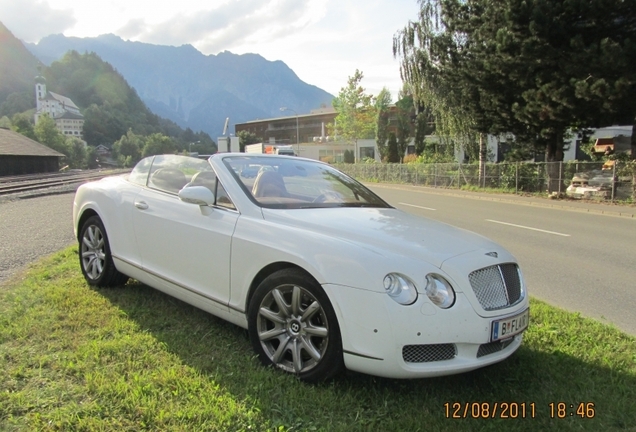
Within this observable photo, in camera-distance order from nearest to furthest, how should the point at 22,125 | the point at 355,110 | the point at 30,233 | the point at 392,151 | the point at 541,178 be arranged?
the point at 30,233 → the point at 541,178 → the point at 392,151 → the point at 355,110 → the point at 22,125

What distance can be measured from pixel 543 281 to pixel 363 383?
4113 millimetres

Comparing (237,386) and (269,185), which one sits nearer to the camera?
(237,386)

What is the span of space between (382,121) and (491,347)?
56.3m

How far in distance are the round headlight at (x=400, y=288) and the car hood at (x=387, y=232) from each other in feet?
0.62

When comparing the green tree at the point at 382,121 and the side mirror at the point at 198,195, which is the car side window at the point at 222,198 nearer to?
the side mirror at the point at 198,195

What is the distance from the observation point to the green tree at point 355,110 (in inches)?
2579

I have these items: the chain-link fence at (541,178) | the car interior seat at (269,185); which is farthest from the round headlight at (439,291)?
the chain-link fence at (541,178)

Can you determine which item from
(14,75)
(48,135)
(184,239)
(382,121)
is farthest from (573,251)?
(14,75)

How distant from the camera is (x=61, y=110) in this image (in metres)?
154

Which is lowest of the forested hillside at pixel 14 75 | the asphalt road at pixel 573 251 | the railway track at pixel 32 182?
the asphalt road at pixel 573 251

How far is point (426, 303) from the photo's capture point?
267 centimetres

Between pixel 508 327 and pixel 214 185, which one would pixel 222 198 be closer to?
pixel 214 185

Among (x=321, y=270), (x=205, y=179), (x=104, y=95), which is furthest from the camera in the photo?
(x=104, y=95)

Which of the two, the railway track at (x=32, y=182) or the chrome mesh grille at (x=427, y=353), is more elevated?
the chrome mesh grille at (x=427, y=353)
